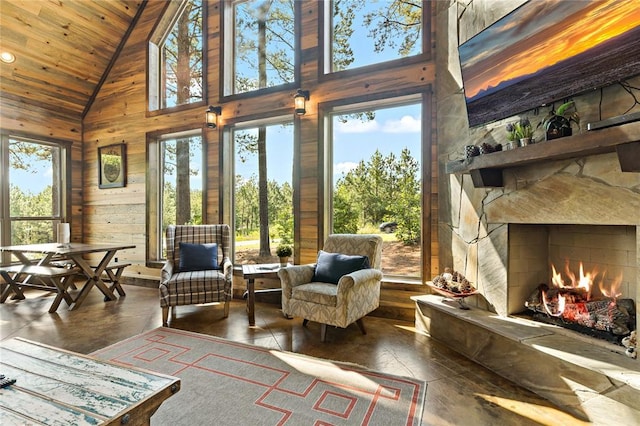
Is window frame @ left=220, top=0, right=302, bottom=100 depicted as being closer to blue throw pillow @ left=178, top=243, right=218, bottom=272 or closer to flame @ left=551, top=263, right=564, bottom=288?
blue throw pillow @ left=178, top=243, right=218, bottom=272

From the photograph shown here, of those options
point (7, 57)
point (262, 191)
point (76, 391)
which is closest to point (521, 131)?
point (76, 391)

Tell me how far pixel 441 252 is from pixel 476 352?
1045 mm

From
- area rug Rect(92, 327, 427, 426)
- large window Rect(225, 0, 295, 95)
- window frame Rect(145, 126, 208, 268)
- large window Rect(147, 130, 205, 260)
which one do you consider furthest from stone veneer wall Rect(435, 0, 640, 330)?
window frame Rect(145, 126, 208, 268)

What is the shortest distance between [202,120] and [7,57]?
2762 mm

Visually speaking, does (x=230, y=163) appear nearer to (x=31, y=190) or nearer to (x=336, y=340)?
(x=336, y=340)

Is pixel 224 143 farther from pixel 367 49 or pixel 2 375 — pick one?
pixel 2 375

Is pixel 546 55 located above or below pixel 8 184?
above

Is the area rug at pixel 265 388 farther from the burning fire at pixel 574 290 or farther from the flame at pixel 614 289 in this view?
the flame at pixel 614 289

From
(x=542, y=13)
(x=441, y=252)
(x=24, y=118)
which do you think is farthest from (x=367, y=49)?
(x=24, y=118)

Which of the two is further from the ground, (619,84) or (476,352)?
(619,84)

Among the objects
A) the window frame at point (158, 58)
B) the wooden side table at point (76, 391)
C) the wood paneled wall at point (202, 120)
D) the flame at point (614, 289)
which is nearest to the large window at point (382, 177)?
the wood paneled wall at point (202, 120)

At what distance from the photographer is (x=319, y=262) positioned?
324cm

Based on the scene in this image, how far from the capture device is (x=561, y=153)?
1924mm

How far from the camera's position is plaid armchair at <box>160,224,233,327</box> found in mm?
3227
